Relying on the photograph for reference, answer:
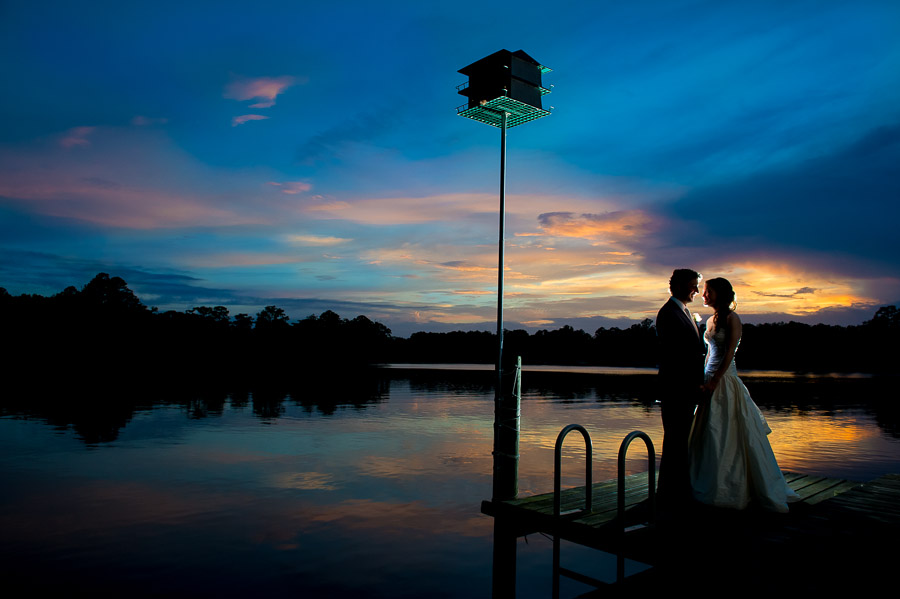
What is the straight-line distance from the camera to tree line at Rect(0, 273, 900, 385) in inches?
3789

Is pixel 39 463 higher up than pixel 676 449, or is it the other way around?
pixel 676 449

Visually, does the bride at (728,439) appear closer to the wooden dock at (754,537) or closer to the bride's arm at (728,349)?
the bride's arm at (728,349)

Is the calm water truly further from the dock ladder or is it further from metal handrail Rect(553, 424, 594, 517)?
metal handrail Rect(553, 424, 594, 517)

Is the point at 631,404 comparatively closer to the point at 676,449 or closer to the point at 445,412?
the point at 445,412

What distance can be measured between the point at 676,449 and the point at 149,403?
Result: 45.3m

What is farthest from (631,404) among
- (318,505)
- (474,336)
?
(474,336)

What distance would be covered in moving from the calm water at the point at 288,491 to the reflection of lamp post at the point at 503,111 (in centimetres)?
369

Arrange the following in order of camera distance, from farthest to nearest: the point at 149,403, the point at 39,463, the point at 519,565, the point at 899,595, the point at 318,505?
1. the point at 149,403
2. the point at 39,463
3. the point at 318,505
4. the point at 519,565
5. the point at 899,595

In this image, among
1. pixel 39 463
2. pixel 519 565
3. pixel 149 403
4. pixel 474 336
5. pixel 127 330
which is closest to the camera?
pixel 519 565

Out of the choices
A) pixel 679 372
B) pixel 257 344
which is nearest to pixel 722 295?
pixel 679 372

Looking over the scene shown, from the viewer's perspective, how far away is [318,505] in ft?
55.9

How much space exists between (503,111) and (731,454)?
24.2 ft

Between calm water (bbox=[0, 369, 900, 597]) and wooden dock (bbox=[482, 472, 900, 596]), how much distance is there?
509cm

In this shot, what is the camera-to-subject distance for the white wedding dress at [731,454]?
23.5 ft
